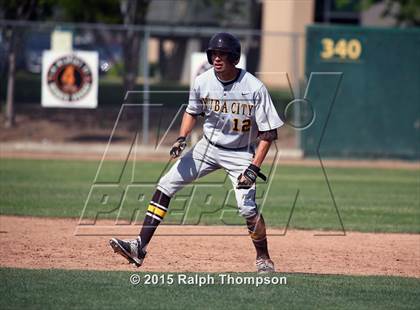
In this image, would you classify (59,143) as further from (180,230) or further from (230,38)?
(230,38)

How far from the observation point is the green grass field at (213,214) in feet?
22.4

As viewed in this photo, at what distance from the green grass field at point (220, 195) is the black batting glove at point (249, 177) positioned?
13.2 ft

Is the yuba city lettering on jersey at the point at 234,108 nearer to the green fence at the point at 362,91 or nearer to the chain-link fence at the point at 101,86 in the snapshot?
the chain-link fence at the point at 101,86

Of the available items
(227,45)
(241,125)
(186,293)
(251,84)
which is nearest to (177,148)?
(241,125)

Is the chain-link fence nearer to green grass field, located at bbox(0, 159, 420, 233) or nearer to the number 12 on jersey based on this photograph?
green grass field, located at bbox(0, 159, 420, 233)

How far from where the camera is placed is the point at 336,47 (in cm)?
2103

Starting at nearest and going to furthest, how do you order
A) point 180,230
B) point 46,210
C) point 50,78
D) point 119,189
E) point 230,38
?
1. point 230,38
2. point 180,230
3. point 46,210
4. point 119,189
5. point 50,78

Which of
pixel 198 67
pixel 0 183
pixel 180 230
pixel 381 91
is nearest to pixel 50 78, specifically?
pixel 198 67

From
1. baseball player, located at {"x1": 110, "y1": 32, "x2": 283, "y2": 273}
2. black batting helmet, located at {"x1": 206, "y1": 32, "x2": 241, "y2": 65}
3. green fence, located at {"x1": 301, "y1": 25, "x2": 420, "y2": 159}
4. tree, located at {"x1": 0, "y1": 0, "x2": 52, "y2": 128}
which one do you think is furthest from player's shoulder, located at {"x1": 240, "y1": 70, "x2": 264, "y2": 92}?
tree, located at {"x1": 0, "y1": 0, "x2": 52, "y2": 128}

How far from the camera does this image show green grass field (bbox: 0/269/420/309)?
261 inches

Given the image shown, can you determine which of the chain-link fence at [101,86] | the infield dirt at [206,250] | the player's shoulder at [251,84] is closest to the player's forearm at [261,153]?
the player's shoulder at [251,84]

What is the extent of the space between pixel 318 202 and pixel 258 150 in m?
6.60

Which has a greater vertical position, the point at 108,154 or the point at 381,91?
the point at 381,91

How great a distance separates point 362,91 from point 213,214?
9321mm
